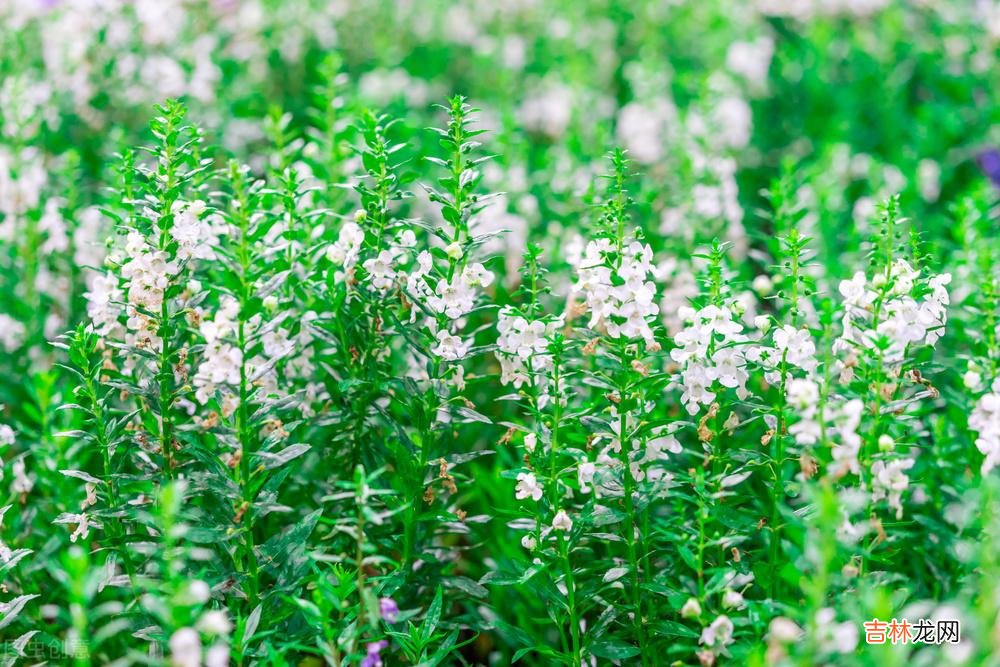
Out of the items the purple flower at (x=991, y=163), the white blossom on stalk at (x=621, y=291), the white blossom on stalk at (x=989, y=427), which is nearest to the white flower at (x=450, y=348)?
the white blossom on stalk at (x=621, y=291)

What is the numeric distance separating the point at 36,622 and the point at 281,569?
0.81m

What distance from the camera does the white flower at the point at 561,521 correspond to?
8.20 feet

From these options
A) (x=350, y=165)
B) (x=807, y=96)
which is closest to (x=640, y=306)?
(x=350, y=165)

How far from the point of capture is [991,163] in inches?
225

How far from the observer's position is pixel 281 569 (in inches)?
103

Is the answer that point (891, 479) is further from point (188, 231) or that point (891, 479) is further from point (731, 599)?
point (188, 231)

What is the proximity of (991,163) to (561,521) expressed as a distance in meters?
4.37

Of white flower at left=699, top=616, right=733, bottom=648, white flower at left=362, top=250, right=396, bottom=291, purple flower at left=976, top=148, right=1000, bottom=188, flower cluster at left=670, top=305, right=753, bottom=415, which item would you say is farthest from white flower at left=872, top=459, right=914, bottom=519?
purple flower at left=976, top=148, right=1000, bottom=188

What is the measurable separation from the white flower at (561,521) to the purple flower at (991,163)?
4240mm

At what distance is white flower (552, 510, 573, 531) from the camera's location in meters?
2.50

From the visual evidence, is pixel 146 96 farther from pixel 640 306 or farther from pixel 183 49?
pixel 640 306

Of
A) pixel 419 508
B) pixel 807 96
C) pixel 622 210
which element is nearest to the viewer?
pixel 622 210

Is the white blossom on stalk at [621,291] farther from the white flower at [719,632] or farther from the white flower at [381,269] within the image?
the white flower at [719,632]

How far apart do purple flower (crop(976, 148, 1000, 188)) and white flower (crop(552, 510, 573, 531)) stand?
13.9 feet
